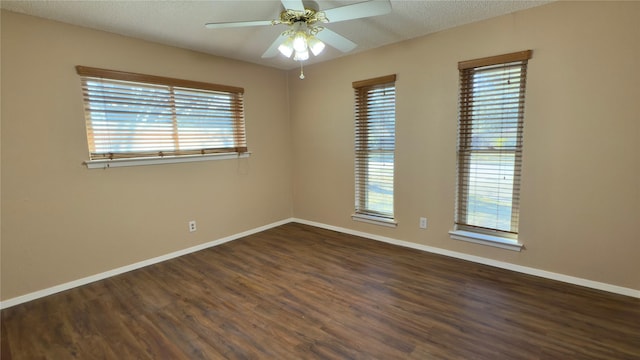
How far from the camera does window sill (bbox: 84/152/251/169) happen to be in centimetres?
276

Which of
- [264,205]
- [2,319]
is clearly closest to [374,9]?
[264,205]

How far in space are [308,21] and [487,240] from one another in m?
2.55

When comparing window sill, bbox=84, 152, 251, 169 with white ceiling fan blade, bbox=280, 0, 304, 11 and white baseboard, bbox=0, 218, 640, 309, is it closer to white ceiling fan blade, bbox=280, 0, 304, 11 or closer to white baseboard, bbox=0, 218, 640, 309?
white baseboard, bbox=0, 218, 640, 309

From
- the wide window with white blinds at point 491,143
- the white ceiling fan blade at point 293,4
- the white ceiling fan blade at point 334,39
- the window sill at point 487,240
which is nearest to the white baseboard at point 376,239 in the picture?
the window sill at point 487,240

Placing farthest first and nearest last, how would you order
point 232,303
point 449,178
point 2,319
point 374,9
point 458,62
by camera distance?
point 449,178
point 458,62
point 232,303
point 2,319
point 374,9

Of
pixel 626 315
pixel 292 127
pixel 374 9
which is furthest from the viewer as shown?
pixel 292 127

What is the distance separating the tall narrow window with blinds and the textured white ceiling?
1.92 ft

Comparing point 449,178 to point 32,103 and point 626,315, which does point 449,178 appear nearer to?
point 626,315

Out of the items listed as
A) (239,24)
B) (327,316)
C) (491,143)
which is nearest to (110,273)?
(327,316)

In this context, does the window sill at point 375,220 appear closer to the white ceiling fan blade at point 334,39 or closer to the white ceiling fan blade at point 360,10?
the white ceiling fan blade at point 334,39

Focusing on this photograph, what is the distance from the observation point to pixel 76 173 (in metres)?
2.66

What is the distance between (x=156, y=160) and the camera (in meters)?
3.13

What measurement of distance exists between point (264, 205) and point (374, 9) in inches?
120

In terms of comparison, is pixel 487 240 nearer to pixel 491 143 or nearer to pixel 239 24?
pixel 491 143
